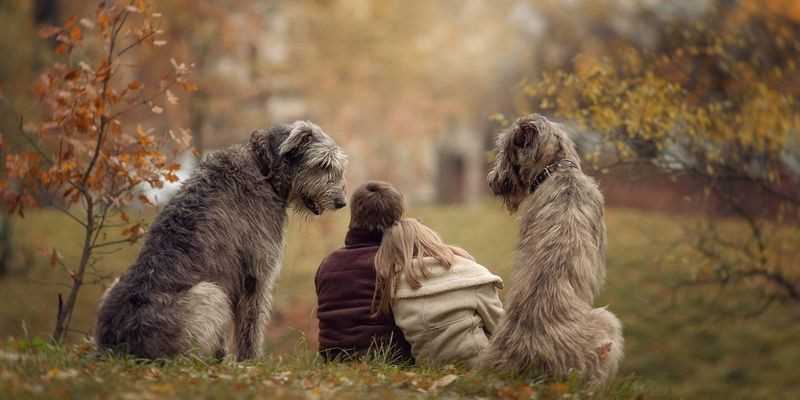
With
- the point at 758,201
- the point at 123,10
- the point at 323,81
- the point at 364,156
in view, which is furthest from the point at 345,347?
the point at 364,156

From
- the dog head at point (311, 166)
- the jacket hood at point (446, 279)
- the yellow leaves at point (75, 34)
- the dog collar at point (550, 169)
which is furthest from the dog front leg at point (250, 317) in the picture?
the yellow leaves at point (75, 34)

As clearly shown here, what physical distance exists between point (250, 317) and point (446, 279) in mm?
1618

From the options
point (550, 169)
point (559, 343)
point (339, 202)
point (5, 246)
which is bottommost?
point (559, 343)

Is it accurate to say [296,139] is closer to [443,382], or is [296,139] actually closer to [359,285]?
[359,285]

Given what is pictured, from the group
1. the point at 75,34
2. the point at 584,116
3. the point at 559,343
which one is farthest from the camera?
A: the point at 584,116

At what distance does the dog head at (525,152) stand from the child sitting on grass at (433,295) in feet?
2.21

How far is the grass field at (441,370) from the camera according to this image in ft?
17.3

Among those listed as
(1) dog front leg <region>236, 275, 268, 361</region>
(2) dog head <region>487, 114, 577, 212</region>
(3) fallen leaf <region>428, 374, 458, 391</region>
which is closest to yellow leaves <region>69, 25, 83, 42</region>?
(1) dog front leg <region>236, 275, 268, 361</region>

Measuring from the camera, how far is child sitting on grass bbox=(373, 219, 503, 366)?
612 centimetres

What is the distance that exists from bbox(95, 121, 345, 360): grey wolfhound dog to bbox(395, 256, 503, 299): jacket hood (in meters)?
1.07

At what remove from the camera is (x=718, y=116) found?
377 inches

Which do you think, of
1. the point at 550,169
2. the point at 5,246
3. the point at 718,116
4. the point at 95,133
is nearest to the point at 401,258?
the point at 550,169

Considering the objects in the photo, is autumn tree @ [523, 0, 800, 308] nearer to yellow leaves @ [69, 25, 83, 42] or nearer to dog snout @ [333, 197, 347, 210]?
dog snout @ [333, 197, 347, 210]

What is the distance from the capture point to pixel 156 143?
7.65m
